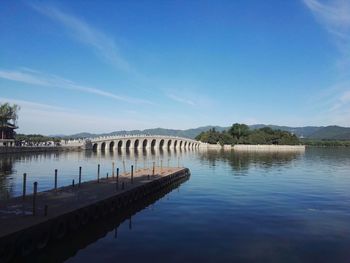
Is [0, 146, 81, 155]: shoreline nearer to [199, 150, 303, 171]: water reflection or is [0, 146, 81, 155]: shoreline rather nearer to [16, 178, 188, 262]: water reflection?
[199, 150, 303, 171]: water reflection

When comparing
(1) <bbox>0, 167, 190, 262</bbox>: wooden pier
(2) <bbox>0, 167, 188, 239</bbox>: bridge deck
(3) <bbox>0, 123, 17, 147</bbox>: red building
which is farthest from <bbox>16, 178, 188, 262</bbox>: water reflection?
(3) <bbox>0, 123, 17, 147</bbox>: red building

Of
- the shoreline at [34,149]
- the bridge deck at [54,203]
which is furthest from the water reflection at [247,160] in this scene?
the shoreline at [34,149]

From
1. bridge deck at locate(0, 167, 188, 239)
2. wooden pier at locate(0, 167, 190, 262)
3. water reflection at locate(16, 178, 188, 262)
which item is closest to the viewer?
wooden pier at locate(0, 167, 190, 262)

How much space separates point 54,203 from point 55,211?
289 centimetres

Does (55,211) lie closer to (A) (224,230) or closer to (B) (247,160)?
(A) (224,230)

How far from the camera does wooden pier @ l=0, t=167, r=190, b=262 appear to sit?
63.6 feet

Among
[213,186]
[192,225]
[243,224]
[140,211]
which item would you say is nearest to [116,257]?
[192,225]

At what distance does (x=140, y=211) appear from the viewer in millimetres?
34500

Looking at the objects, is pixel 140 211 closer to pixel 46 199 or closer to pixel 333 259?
pixel 46 199

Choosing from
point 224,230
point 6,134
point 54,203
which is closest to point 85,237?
point 54,203

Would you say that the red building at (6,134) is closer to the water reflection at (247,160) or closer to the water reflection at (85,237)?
the water reflection at (247,160)

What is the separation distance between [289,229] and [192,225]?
638 centimetres

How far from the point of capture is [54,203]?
27.1m

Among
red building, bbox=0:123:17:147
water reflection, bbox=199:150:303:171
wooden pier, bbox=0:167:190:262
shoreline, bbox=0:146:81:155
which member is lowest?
wooden pier, bbox=0:167:190:262
